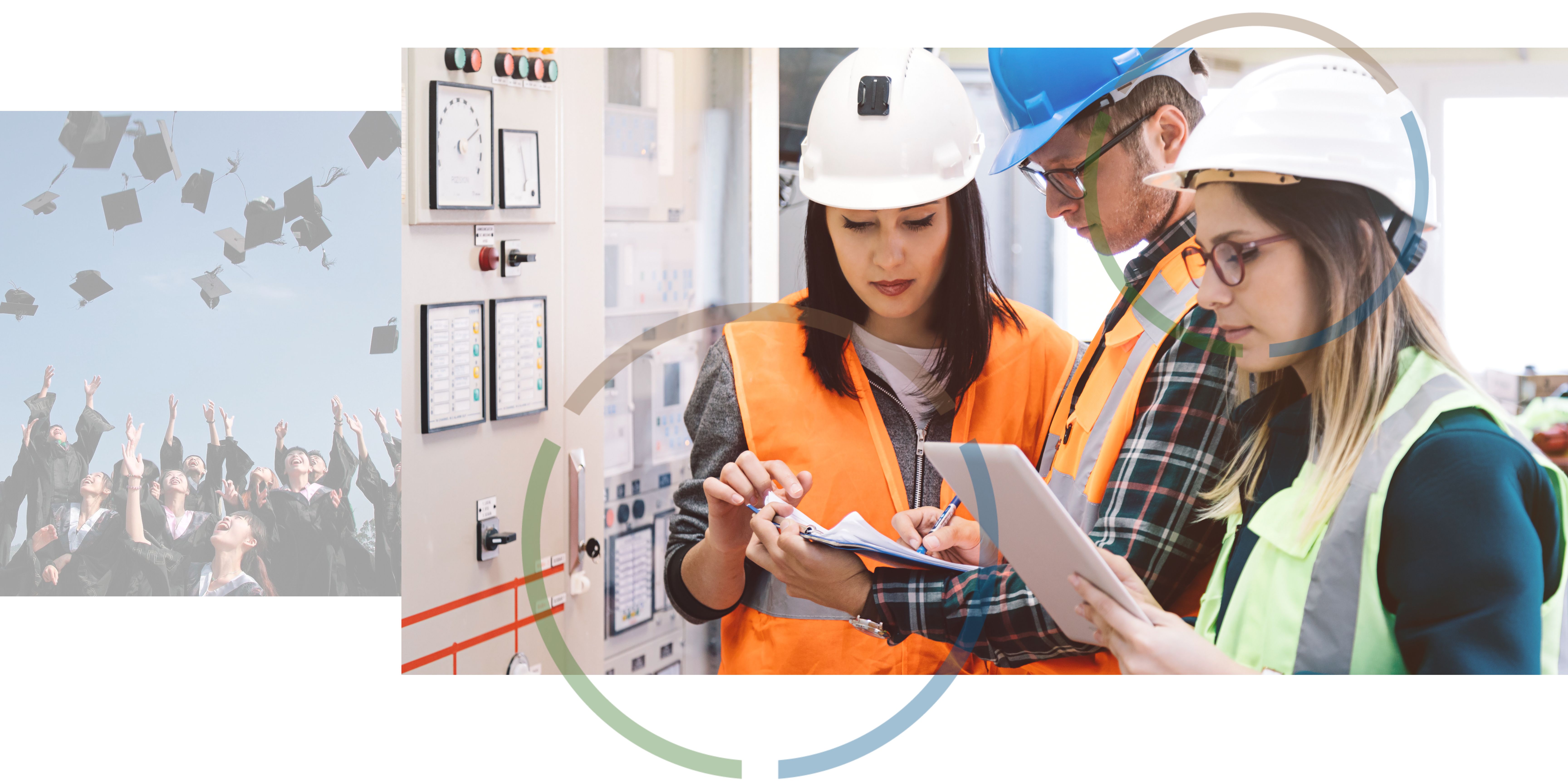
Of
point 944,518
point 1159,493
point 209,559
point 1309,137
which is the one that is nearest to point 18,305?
point 209,559

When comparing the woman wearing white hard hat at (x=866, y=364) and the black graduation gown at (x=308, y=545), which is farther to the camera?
the black graduation gown at (x=308, y=545)

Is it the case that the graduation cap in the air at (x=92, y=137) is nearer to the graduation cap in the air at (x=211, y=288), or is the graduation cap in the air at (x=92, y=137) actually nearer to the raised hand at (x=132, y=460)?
the graduation cap in the air at (x=211, y=288)

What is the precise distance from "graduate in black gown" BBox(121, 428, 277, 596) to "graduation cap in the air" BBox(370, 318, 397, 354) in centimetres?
41

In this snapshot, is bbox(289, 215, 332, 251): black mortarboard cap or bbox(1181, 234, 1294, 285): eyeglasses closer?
bbox(1181, 234, 1294, 285): eyeglasses

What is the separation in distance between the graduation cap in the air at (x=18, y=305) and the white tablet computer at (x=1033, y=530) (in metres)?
1.79

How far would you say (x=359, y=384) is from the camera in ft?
7.33

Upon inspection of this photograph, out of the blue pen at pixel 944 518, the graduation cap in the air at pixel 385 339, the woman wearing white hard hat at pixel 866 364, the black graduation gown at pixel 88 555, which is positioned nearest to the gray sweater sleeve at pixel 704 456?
the woman wearing white hard hat at pixel 866 364

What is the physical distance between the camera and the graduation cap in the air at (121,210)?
215 cm

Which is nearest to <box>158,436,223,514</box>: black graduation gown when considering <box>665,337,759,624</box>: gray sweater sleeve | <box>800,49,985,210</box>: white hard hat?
<box>665,337,759,624</box>: gray sweater sleeve

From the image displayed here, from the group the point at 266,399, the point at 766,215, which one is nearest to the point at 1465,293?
the point at 766,215

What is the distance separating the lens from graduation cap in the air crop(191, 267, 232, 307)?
2180 millimetres

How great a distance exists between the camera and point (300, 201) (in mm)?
2236

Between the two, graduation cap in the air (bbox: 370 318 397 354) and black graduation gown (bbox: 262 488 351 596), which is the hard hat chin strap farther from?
black graduation gown (bbox: 262 488 351 596)

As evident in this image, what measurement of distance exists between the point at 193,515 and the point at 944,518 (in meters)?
1.53
